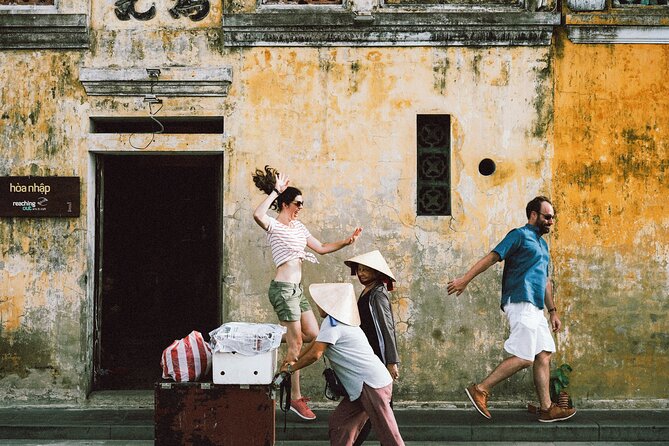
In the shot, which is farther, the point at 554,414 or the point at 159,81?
the point at 159,81

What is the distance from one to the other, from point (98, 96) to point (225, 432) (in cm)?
462

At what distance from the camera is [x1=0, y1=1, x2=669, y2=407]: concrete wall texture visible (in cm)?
899

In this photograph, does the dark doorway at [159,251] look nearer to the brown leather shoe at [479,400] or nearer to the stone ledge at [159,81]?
the stone ledge at [159,81]

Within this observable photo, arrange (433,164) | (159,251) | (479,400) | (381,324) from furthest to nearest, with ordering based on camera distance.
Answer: (159,251) → (433,164) → (479,400) → (381,324)

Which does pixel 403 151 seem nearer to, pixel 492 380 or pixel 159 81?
pixel 492 380

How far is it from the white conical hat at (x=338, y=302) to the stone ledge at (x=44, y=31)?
4.63 meters

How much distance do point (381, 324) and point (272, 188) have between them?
235 cm

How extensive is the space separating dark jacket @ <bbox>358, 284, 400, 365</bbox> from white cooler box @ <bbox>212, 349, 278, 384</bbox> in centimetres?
104

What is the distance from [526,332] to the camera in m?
7.95

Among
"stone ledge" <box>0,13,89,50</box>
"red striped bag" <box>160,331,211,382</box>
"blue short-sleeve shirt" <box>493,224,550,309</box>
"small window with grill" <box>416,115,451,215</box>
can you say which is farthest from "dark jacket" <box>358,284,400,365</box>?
"stone ledge" <box>0,13,89,50</box>

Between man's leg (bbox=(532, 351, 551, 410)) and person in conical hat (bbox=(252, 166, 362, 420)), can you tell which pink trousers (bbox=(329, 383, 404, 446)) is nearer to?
person in conical hat (bbox=(252, 166, 362, 420))

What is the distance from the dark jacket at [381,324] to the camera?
658 cm

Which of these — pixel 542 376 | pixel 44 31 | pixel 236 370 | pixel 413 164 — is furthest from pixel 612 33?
pixel 44 31

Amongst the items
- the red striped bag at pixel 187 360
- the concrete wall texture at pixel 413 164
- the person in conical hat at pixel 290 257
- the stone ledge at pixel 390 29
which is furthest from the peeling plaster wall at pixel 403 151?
the red striped bag at pixel 187 360
